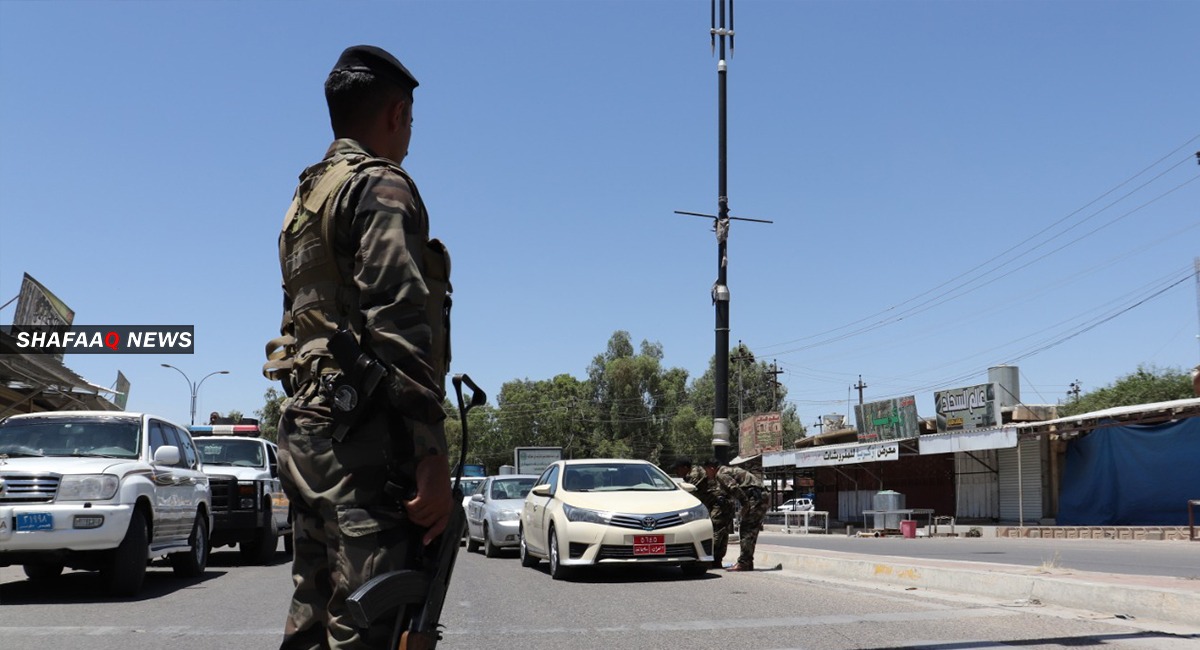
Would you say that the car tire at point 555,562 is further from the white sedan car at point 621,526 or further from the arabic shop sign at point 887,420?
the arabic shop sign at point 887,420

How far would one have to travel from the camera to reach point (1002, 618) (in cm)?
737

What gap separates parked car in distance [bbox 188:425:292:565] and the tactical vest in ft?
34.4

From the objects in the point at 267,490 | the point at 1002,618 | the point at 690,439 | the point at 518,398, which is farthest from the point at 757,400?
the point at 1002,618

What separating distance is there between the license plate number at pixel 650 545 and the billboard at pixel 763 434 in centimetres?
3853

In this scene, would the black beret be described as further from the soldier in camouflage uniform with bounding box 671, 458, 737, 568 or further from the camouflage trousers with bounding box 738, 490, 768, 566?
the soldier in camouflage uniform with bounding box 671, 458, 737, 568

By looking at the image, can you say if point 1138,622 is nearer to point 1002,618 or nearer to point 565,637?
point 1002,618

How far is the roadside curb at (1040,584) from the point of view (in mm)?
7100

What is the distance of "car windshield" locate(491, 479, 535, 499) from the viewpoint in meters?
18.6

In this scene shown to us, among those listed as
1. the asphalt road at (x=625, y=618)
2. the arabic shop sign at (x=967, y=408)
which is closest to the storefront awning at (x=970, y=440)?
the arabic shop sign at (x=967, y=408)

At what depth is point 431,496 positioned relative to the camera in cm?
256

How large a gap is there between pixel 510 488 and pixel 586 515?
784 cm

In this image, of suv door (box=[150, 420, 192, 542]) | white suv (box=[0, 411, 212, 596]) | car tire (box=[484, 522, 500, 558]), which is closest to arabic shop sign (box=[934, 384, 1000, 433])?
car tire (box=[484, 522, 500, 558])

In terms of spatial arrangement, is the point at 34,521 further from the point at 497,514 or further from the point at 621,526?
the point at 497,514

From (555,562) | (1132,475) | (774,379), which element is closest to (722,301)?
(555,562)
